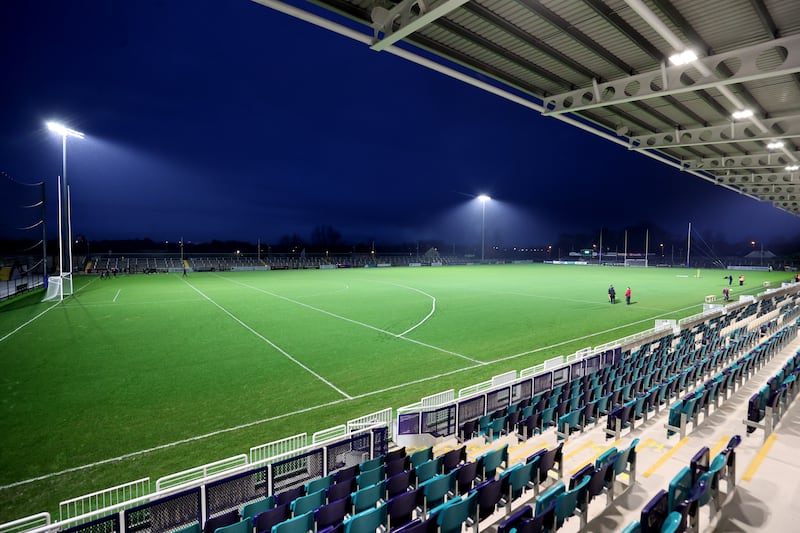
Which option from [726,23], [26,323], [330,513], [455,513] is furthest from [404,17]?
[26,323]

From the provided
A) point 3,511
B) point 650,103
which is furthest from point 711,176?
point 3,511

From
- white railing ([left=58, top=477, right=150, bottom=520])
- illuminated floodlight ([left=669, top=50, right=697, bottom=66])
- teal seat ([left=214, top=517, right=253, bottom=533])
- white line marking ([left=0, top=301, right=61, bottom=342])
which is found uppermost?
illuminated floodlight ([left=669, top=50, right=697, bottom=66])

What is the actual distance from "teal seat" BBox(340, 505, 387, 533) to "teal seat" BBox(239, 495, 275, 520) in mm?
1425

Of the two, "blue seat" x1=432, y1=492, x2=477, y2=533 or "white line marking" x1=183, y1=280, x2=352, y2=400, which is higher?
"blue seat" x1=432, y1=492, x2=477, y2=533

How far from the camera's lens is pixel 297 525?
4.82 metres

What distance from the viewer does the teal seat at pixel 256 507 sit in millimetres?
5445

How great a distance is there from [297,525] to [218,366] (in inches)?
449

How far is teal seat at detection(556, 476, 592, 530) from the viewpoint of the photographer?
4.86 meters

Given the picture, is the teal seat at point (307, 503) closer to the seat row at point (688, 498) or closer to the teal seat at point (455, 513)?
the teal seat at point (455, 513)

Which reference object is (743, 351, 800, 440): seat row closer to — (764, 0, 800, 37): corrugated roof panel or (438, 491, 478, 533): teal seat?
(764, 0, 800, 37): corrugated roof panel

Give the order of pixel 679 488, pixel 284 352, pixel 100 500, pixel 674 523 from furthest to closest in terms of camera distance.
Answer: pixel 284 352 → pixel 100 500 → pixel 679 488 → pixel 674 523

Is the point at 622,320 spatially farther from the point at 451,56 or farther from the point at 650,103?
the point at 451,56

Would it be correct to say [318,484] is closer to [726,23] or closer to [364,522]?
[364,522]

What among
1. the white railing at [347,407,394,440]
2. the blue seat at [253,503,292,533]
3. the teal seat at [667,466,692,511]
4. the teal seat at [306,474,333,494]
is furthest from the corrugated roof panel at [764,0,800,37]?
the blue seat at [253,503,292,533]
